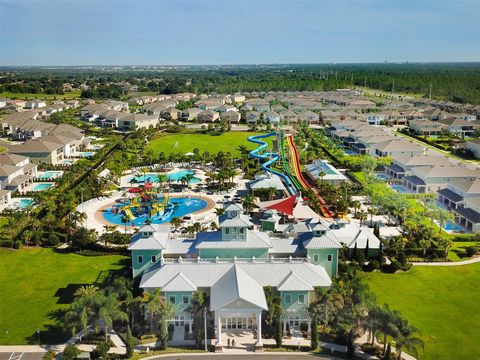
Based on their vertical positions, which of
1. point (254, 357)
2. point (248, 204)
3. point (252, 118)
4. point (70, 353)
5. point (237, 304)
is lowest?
point (254, 357)

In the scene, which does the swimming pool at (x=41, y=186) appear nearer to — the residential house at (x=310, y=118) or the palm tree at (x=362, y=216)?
the palm tree at (x=362, y=216)

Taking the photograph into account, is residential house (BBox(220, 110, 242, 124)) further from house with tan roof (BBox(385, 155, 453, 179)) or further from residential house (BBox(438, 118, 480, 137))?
house with tan roof (BBox(385, 155, 453, 179))

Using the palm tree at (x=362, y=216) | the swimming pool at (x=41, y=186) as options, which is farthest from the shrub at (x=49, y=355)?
the swimming pool at (x=41, y=186)

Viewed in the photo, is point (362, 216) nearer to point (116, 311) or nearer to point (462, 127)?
point (116, 311)

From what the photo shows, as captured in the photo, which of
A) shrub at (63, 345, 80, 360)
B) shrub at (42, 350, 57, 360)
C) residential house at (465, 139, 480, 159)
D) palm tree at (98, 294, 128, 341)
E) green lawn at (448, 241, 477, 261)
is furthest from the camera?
residential house at (465, 139, 480, 159)

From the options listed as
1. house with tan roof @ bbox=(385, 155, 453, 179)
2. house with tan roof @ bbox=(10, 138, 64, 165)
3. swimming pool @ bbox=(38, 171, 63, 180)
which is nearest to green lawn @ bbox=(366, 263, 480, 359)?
house with tan roof @ bbox=(385, 155, 453, 179)

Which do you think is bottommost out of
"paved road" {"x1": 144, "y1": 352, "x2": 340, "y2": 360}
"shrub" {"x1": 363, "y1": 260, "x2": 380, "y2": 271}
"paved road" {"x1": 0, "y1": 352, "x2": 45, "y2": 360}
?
"paved road" {"x1": 0, "y1": 352, "x2": 45, "y2": 360}

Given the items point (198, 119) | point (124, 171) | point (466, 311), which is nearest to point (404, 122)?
point (198, 119)

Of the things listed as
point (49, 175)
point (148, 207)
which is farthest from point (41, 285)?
point (49, 175)
